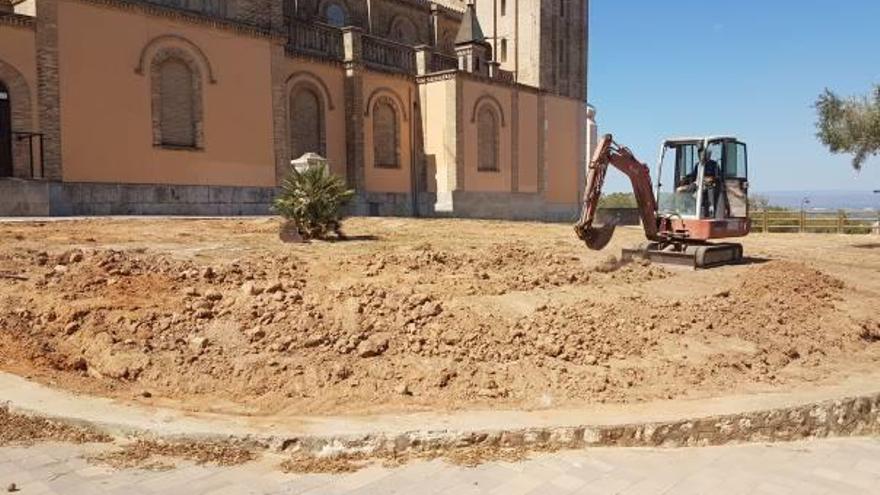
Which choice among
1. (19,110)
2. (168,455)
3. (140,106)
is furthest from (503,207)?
(168,455)

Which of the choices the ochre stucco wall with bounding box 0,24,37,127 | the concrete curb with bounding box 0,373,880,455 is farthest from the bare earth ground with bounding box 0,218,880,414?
the ochre stucco wall with bounding box 0,24,37,127

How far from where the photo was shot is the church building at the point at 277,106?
695 inches

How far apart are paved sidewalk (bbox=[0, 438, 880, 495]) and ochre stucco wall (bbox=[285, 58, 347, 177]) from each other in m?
22.1

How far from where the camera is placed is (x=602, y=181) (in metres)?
11.3

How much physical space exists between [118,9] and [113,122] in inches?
126

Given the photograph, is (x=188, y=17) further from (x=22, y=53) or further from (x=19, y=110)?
(x=19, y=110)

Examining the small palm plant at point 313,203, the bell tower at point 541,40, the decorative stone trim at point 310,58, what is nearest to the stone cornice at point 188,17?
the decorative stone trim at point 310,58

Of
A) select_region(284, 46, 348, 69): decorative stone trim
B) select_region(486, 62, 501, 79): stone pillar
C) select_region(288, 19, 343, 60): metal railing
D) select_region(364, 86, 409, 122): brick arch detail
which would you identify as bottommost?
select_region(364, 86, 409, 122): brick arch detail

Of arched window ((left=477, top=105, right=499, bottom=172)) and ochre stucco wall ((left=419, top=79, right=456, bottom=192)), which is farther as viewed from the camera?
arched window ((left=477, top=105, right=499, bottom=172))

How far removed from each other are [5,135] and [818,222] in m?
30.8

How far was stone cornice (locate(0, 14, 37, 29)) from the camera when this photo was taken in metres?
16.6

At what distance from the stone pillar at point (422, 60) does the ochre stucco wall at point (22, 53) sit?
1613 cm

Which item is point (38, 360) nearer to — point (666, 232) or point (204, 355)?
point (204, 355)

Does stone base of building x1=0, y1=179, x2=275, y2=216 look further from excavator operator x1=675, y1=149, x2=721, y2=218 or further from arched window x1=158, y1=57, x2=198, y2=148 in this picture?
excavator operator x1=675, y1=149, x2=721, y2=218
